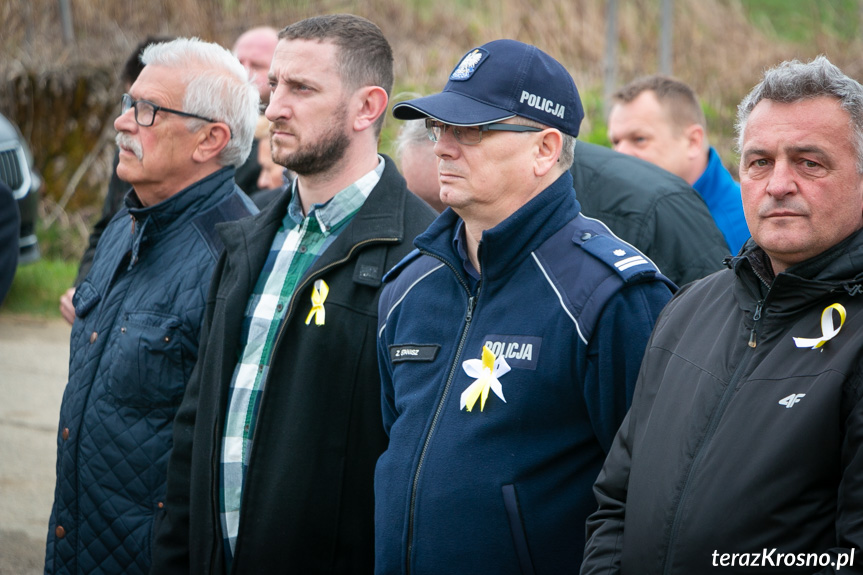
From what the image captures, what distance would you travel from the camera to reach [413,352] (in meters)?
2.75

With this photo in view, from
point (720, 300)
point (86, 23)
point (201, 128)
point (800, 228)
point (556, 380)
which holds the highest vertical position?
point (86, 23)

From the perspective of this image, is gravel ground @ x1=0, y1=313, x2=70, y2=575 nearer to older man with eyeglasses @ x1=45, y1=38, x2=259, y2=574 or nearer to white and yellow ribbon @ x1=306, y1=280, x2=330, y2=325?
older man with eyeglasses @ x1=45, y1=38, x2=259, y2=574

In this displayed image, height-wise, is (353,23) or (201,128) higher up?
(353,23)

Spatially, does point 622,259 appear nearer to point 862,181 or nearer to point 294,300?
point 862,181

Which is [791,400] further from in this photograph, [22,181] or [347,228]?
[22,181]

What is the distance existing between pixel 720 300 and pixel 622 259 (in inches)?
13.1

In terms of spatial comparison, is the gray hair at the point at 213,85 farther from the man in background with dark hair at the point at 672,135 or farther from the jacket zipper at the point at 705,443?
the jacket zipper at the point at 705,443

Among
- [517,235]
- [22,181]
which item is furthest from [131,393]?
[22,181]

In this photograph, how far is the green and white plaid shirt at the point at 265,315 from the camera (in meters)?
3.17

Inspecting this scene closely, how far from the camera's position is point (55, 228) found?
1062cm

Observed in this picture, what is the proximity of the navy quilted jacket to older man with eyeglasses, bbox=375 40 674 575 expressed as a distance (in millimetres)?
966

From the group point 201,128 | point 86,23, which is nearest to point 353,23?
point 201,128

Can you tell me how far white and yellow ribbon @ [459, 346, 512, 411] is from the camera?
99.7 inches

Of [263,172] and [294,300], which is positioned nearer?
[294,300]
